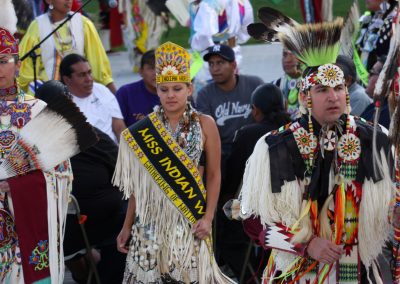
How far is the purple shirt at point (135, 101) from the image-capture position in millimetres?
7141

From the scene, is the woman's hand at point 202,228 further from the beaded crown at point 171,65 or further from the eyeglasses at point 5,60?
the eyeglasses at point 5,60

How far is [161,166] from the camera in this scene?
508 centimetres

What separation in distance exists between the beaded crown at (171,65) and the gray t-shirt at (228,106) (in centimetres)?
211

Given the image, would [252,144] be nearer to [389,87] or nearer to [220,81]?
[220,81]

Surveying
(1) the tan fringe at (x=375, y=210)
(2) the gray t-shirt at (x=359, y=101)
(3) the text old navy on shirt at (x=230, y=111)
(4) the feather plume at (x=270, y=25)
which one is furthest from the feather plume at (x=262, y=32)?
(3) the text old navy on shirt at (x=230, y=111)

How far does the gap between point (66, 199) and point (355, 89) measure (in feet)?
8.50

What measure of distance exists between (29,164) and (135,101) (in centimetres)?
229

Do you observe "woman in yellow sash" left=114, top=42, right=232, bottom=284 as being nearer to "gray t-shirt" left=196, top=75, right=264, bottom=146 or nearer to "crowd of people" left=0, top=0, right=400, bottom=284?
"crowd of people" left=0, top=0, right=400, bottom=284

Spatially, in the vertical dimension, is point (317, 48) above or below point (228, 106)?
above

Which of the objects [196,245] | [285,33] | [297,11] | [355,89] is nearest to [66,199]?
[196,245]

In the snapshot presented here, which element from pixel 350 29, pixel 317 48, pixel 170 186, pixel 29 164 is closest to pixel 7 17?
pixel 29 164

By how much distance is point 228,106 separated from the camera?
7.29 metres

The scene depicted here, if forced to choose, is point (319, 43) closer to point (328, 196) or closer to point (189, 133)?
point (328, 196)

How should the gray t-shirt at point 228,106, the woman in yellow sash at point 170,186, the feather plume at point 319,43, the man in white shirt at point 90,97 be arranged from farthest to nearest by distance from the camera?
1. the gray t-shirt at point 228,106
2. the man in white shirt at point 90,97
3. the woman in yellow sash at point 170,186
4. the feather plume at point 319,43
